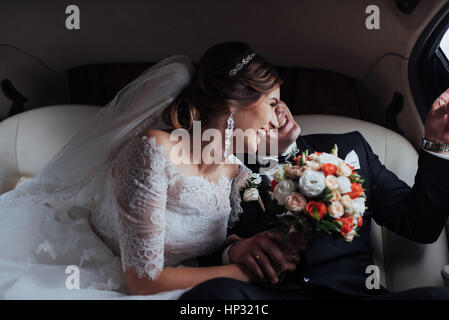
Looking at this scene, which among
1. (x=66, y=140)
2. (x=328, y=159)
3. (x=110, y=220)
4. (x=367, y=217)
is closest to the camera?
(x=328, y=159)

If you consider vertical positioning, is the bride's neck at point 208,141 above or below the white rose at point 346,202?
above

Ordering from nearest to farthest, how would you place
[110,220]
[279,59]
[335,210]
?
1. [335,210]
2. [110,220]
3. [279,59]

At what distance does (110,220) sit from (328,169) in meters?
0.77

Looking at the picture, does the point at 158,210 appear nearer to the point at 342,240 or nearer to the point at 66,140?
the point at 342,240

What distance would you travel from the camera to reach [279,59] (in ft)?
7.09

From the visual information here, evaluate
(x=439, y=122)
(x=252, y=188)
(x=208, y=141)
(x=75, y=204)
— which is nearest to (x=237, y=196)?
(x=252, y=188)

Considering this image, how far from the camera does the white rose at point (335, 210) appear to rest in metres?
1.19

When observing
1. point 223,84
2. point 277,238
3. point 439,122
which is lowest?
point 277,238

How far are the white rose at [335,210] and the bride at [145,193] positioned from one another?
1.21ft

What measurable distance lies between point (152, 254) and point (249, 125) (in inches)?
19.8

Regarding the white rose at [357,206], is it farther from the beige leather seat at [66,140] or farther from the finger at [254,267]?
the beige leather seat at [66,140]

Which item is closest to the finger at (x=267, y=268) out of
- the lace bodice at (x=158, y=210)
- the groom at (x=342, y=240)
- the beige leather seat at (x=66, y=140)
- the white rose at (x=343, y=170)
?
the groom at (x=342, y=240)
